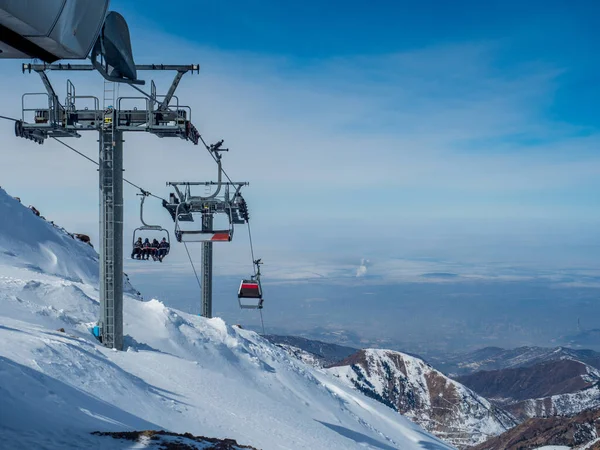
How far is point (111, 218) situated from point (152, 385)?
6.15 m

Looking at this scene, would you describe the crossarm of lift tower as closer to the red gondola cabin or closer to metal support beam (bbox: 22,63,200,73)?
metal support beam (bbox: 22,63,200,73)

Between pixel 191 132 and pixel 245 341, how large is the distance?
615 inches

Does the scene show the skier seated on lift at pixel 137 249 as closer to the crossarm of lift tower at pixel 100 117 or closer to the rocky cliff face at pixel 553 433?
the crossarm of lift tower at pixel 100 117

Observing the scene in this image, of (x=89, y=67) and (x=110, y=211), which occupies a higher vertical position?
(x=89, y=67)

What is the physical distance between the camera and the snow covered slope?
1248 centimetres

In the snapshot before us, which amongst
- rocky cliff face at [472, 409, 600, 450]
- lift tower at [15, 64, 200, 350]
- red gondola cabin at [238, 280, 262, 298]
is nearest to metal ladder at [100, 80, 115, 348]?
lift tower at [15, 64, 200, 350]

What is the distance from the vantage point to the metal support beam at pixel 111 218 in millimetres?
20016

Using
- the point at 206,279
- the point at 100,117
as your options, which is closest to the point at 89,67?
the point at 100,117

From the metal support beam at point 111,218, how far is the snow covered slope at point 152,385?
6.58 ft

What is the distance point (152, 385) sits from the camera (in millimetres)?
19000

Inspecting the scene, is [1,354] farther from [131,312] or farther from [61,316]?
[131,312]

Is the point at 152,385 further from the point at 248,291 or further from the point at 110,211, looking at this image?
the point at 248,291

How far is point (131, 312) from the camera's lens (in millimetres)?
27547

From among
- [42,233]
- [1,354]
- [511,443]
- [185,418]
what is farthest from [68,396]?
[511,443]
